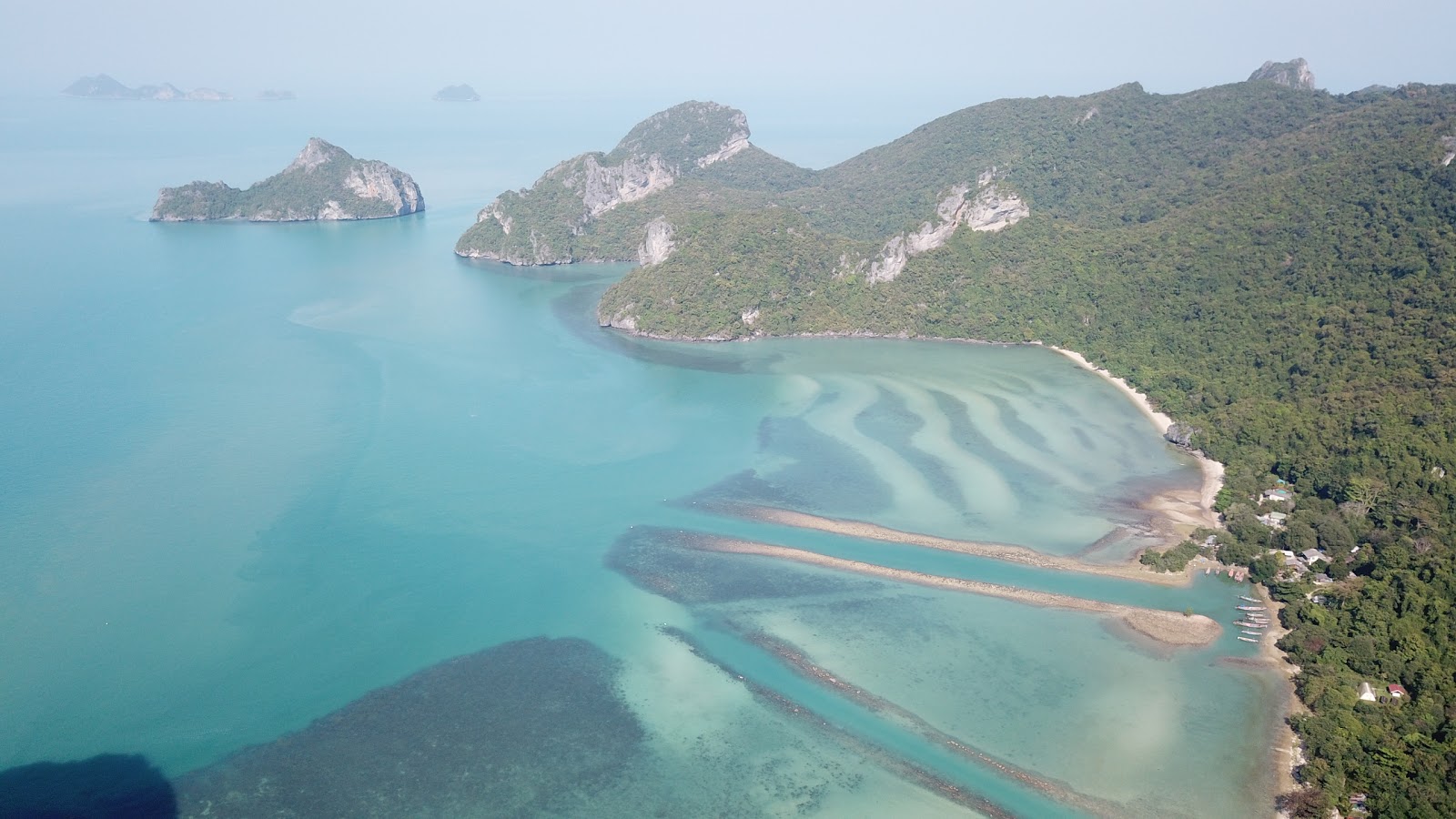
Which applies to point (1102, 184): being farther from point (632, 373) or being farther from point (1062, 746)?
point (1062, 746)

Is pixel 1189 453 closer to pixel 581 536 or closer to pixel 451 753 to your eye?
pixel 581 536

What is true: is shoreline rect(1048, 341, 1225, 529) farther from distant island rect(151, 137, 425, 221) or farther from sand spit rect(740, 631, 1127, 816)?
distant island rect(151, 137, 425, 221)

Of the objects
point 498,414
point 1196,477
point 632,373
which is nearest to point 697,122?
point 632,373

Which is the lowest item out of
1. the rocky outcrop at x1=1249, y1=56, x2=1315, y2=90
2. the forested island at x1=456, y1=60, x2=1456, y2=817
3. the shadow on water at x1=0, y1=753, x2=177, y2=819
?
the shadow on water at x1=0, y1=753, x2=177, y2=819

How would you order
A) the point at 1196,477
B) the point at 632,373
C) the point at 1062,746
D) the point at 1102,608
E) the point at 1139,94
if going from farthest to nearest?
1. the point at 1139,94
2. the point at 632,373
3. the point at 1196,477
4. the point at 1102,608
5. the point at 1062,746

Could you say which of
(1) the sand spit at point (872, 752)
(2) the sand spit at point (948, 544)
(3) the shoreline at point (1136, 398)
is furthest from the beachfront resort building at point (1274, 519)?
(1) the sand spit at point (872, 752)

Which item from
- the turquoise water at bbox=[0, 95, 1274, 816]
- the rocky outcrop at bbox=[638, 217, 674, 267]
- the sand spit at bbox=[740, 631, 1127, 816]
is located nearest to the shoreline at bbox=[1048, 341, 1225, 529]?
the turquoise water at bbox=[0, 95, 1274, 816]

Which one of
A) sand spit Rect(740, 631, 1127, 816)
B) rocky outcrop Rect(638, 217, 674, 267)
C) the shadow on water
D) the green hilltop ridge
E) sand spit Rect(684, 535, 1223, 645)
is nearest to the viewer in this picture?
the shadow on water
